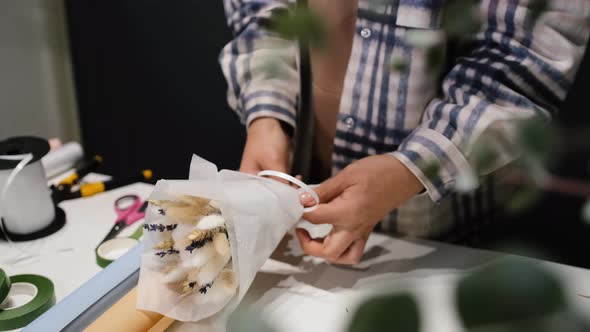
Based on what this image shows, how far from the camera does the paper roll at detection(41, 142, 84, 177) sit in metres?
0.81

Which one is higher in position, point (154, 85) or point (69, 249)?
point (154, 85)

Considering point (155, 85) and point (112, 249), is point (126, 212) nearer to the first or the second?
point (112, 249)

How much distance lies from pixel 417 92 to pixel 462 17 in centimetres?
43

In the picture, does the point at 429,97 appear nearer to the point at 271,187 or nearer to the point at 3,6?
the point at 271,187

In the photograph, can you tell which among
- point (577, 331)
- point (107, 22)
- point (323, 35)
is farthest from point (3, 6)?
point (577, 331)

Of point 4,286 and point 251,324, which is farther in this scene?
point 4,286

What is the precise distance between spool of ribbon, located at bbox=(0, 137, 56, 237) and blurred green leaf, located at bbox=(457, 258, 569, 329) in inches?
24.8

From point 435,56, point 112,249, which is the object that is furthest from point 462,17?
point 112,249

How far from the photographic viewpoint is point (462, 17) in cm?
16

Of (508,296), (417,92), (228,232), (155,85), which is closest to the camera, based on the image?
(508,296)

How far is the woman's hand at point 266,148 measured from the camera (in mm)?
624

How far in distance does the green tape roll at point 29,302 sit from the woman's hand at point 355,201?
293 millimetres

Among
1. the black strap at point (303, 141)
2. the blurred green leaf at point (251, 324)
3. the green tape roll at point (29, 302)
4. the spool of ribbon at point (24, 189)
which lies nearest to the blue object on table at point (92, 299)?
the green tape roll at point (29, 302)

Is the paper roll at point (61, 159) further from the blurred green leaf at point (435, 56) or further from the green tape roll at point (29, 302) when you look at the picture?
the blurred green leaf at point (435, 56)
